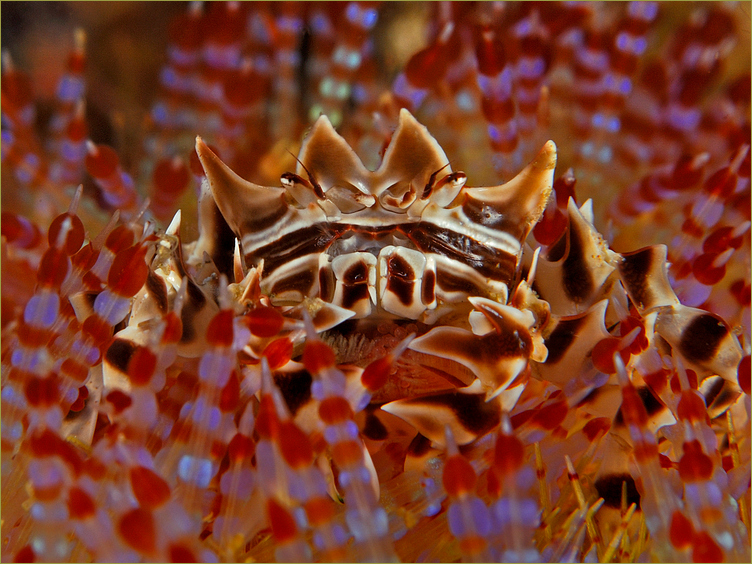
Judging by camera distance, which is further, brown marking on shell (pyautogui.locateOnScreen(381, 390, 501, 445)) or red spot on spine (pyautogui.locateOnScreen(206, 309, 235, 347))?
brown marking on shell (pyautogui.locateOnScreen(381, 390, 501, 445))

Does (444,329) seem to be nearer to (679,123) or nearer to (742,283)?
(742,283)

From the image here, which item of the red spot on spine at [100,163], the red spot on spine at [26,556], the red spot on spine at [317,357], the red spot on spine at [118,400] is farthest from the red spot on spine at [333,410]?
the red spot on spine at [100,163]

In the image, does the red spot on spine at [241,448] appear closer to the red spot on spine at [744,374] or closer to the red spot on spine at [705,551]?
the red spot on spine at [705,551]

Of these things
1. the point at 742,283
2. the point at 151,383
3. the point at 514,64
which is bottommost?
the point at 151,383

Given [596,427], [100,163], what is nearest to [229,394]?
[596,427]

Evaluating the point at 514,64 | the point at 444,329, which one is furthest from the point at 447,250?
the point at 514,64

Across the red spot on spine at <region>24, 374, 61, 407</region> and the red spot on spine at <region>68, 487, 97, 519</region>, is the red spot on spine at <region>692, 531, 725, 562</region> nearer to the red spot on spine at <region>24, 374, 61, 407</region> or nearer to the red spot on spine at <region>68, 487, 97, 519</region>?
the red spot on spine at <region>68, 487, 97, 519</region>

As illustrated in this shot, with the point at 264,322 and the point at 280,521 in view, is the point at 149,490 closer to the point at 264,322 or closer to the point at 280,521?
the point at 280,521

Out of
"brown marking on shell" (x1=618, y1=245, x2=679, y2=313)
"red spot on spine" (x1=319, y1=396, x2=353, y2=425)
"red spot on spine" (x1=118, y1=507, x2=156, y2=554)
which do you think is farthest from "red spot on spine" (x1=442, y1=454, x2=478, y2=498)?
"brown marking on shell" (x1=618, y1=245, x2=679, y2=313)
